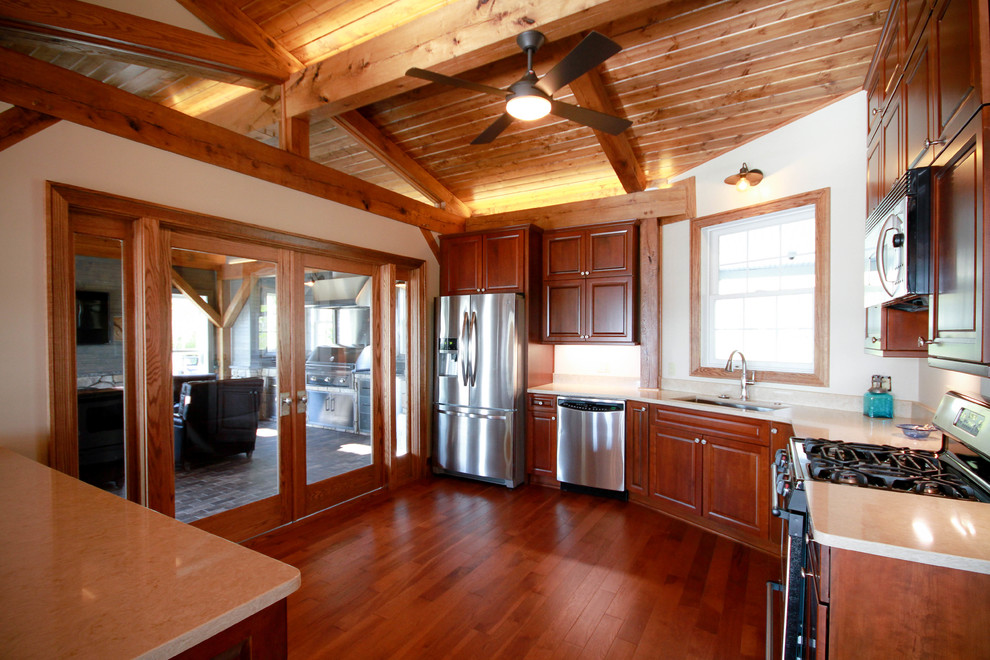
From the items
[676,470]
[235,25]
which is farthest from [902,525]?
[235,25]

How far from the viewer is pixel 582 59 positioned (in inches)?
84.5

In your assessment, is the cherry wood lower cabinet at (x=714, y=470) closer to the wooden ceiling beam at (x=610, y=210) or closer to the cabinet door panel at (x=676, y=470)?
the cabinet door panel at (x=676, y=470)

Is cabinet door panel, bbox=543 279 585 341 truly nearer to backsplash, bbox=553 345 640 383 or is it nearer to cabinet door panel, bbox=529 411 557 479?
backsplash, bbox=553 345 640 383

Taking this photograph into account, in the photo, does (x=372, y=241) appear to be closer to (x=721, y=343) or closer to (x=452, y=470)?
(x=452, y=470)

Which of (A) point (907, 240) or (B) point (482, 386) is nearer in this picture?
(A) point (907, 240)

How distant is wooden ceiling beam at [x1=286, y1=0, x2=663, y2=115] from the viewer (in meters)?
2.43

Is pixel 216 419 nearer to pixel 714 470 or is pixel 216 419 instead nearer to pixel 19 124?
pixel 19 124

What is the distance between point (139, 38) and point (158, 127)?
1.58 ft

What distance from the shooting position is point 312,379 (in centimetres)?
361

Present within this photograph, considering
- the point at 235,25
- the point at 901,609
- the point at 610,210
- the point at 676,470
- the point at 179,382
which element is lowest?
the point at 676,470

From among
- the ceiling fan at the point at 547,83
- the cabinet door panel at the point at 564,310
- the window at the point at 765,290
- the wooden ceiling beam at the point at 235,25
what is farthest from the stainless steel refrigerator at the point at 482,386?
the wooden ceiling beam at the point at 235,25

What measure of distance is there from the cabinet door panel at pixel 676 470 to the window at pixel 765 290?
0.74 metres

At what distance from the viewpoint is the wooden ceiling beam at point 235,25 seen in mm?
2908

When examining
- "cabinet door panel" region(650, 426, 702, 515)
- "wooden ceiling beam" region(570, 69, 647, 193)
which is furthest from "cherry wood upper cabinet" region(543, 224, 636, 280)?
"cabinet door panel" region(650, 426, 702, 515)
